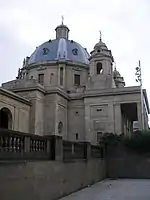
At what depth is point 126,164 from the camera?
23.2 metres

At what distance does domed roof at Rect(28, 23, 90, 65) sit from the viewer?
4156 centimetres

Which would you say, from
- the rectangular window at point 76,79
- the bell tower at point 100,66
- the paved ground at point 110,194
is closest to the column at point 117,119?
the bell tower at point 100,66

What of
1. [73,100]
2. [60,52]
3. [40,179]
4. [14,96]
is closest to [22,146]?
[40,179]

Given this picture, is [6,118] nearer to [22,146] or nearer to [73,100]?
[73,100]

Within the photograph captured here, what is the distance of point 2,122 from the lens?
28516mm

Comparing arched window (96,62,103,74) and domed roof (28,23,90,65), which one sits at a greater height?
domed roof (28,23,90,65)

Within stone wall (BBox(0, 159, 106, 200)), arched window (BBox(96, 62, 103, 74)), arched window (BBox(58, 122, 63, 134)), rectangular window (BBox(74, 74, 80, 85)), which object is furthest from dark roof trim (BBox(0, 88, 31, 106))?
stone wall (BBox(0, 159, 106, 200))

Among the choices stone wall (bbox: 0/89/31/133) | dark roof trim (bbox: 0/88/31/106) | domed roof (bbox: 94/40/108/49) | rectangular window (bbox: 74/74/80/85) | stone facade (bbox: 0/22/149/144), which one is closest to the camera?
dark roof trim (bbox: 0/88/31/106)

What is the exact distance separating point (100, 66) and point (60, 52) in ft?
25.5

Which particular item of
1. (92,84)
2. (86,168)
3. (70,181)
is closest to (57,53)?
(92,84)

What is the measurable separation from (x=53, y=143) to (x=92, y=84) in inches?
962

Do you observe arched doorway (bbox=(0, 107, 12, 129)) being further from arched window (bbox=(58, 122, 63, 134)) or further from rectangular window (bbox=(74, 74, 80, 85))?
rectangular window (bbox=(74, 74, 80, 85))

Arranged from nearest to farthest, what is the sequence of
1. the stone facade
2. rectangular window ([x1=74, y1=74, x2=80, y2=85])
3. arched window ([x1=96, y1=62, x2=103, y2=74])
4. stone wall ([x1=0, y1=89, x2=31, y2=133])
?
stone wall ([x1=0, y1=89, x2=31, y2=133])
the stone facade
arched window ([x1=96, y1=62, x2=103, y2=74])
rectangular window ([x1=74, y1=74, x2=80, y2=85])

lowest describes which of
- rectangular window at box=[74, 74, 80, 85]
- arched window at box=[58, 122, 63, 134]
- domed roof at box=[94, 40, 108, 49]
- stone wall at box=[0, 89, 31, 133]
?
arched window at box=[58, 122, 63, 134]
